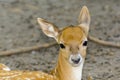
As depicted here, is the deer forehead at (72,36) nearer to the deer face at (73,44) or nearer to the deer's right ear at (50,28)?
the deer face at (73,44)

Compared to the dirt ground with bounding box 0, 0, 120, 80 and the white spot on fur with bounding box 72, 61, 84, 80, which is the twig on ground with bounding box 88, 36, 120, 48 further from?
the white spot on fur with bounding box 72, 61, 84, 80

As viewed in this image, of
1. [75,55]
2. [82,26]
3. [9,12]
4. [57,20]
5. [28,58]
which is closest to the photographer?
[75,55]

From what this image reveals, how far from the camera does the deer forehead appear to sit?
15.7 ft

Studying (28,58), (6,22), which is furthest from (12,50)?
(6,22)

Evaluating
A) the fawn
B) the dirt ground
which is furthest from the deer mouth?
the dirt ground

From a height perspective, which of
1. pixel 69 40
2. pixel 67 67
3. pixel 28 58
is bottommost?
pixel 28 58

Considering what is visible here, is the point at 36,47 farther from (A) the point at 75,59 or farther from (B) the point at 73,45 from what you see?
(A) the point at 75,59

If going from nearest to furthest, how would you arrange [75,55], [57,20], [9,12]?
[75,55], [57,20], [9,12]

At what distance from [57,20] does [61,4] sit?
1.20m

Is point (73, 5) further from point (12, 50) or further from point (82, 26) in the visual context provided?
point (82, 26)

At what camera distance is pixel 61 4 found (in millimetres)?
10305

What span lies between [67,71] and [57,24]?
4012 mm

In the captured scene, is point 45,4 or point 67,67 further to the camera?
point 45,4

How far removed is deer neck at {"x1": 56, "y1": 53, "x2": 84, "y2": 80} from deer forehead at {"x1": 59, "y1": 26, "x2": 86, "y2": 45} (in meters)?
0.19
